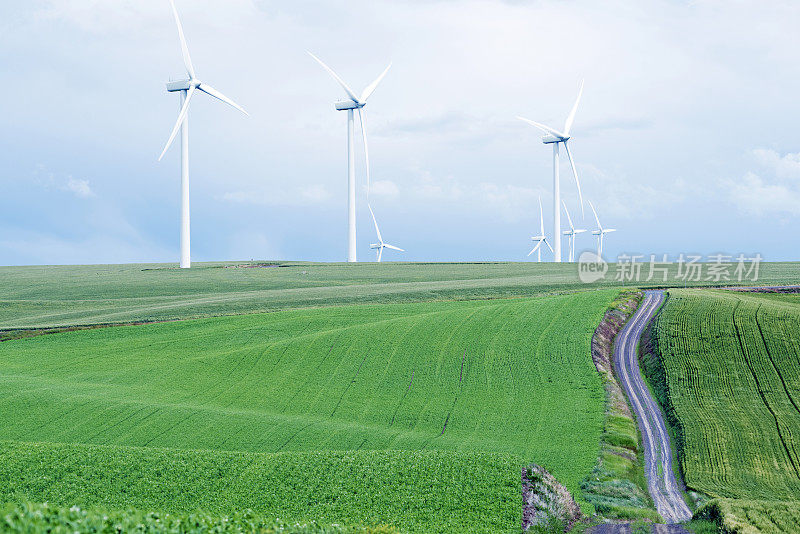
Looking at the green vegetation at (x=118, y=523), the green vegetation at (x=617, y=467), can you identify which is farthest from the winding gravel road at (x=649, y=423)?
the green vegetation at (x=118, y=523)

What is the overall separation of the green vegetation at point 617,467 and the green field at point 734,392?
2675 millimetres

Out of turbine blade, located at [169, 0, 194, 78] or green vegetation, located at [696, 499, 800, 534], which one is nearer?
green vegetation, located at [696, 499, 800, 534]

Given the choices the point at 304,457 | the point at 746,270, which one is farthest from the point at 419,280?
the point at 304,457

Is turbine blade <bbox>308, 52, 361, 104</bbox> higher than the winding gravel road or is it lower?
higher

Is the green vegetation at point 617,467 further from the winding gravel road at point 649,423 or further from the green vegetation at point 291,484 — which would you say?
the green vegetation at point 291,484

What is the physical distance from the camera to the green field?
3409 centimetres

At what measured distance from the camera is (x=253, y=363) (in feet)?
177

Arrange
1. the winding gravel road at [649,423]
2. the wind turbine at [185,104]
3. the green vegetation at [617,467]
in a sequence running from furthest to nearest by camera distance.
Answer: the wind turbine at [185,104], the winding gravel road at [649,423], the green vegetation at [617,467]

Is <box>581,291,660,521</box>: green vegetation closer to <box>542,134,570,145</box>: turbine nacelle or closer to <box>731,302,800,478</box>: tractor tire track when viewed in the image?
<box>731,302,800,478</box>: tractor tire track

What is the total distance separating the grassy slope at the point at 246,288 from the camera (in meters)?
82.2

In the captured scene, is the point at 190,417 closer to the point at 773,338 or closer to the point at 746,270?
the point at 773,338

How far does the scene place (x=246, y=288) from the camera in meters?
107

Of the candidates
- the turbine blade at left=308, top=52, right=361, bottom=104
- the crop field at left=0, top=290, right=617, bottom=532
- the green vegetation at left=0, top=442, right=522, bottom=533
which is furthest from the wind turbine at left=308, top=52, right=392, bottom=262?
the green vegetation at left=0, top=442, right=522, bottom=533

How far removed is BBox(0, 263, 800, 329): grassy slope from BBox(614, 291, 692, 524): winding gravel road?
2753 cm
